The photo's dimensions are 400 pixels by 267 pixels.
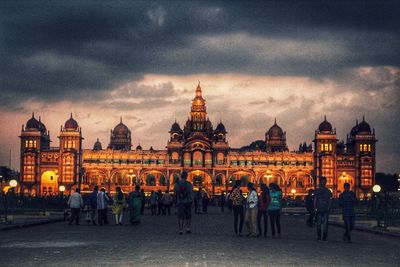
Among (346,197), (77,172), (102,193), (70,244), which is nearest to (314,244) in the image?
(346,197)

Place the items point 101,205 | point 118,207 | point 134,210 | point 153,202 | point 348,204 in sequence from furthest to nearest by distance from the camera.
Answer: point 153,202, point 118,207, point 134,210, point 101,205, point 348,204

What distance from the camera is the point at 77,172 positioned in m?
142

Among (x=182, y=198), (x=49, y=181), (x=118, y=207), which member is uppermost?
(x=49, y=181)

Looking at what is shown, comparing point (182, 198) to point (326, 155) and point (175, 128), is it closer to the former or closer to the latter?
point (326, 155)

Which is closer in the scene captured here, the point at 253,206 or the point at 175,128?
the point at 253,206

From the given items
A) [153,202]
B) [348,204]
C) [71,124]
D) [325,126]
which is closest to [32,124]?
[71,124]

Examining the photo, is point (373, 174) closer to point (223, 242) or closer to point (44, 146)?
point (44, 146)

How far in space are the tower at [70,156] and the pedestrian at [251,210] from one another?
115791 millimetres

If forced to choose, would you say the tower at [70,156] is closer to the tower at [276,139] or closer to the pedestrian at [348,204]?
the tower at [276,139]

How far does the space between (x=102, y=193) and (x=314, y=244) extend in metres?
Result: 13.2

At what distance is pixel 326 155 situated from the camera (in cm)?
14312

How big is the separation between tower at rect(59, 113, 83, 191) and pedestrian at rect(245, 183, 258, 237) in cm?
11579

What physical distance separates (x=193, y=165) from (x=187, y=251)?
414 ft

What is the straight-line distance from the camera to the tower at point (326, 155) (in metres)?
141
